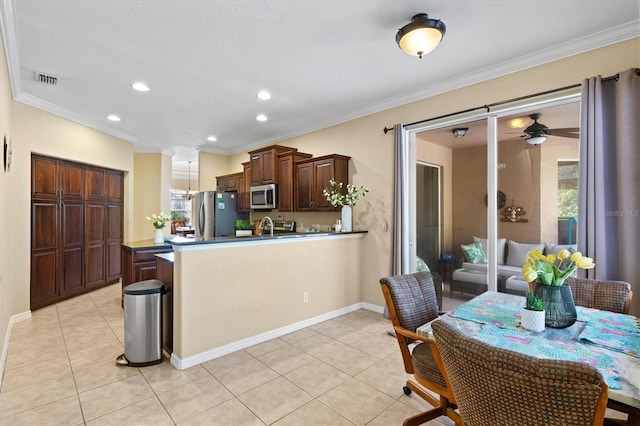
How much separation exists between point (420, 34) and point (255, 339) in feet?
10.7

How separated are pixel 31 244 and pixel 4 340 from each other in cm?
178

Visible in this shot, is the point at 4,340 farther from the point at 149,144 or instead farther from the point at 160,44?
the point at 149,144

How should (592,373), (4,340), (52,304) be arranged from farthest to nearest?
(52,304), (4,340), (592,373)

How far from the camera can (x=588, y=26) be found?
247 centimetres

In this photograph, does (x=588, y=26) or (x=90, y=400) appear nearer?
(x=90, y=400)

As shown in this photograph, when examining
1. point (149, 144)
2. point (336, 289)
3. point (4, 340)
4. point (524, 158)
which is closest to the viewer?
point (4, 340)

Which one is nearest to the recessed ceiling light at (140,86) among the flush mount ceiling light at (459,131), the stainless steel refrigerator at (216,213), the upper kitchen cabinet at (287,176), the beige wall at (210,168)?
the upper kitchen cabinet at (287,176)

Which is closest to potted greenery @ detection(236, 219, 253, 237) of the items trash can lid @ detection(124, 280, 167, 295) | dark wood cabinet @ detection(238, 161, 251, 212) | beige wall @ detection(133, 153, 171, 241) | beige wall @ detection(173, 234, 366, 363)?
dark wood cabinet @ detection(238, 161, 251, 212)

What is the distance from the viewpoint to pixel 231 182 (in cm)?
678

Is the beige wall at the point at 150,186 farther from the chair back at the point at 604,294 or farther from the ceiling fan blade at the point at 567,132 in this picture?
the chair back at the point at 604,294

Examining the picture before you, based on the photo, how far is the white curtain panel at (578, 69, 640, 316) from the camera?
238 cm

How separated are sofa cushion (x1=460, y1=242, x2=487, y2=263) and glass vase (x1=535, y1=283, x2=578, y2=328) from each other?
1877mm

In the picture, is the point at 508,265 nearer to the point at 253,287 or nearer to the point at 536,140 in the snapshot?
the point at 536,140

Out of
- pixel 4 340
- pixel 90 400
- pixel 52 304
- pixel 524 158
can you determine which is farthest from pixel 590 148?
pixel 52 304
